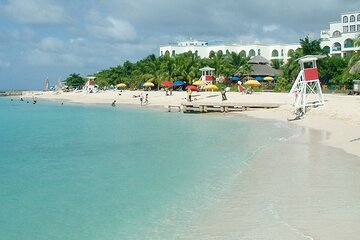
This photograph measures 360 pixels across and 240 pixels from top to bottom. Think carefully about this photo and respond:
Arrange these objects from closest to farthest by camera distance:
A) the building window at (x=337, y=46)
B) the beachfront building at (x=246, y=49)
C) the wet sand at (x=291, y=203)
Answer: the wet sand at (x=291, y=203) < the building window at (x=337, y=46) < the beachfront building at (x=246, y=49)

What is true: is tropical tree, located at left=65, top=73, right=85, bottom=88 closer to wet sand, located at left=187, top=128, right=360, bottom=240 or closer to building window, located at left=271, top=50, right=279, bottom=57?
building window, located at left=271, top=50, right=279, bottom=57

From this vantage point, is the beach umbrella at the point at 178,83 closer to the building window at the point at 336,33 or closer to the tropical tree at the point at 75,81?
the building window at the point at 336,33

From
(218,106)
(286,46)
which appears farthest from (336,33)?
(218,106)

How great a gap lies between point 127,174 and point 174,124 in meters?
18.2

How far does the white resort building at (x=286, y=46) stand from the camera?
254 feet

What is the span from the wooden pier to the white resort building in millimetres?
35326

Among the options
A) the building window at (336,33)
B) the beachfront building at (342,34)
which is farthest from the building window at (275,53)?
the building window at (336,33)

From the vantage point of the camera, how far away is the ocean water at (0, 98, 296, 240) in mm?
9547

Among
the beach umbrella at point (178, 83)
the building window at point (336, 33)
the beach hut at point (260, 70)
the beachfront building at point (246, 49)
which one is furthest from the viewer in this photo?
Result: the beachfront building at point (246, 49)

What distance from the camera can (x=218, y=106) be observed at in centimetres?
4147

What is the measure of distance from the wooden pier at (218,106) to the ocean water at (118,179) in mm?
11948

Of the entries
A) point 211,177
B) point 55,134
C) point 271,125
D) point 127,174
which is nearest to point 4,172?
point 127,174

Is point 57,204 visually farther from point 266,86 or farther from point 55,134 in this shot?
point 266,86

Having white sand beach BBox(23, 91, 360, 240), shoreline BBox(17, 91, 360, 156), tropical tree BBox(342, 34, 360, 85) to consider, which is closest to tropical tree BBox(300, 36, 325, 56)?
shoreline BBox(17, 91, 360, 156)
